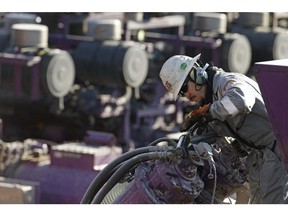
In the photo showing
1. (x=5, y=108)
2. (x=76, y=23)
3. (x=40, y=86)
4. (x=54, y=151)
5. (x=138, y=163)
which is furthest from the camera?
(x=76, y=23)

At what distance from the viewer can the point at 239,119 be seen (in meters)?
7.59

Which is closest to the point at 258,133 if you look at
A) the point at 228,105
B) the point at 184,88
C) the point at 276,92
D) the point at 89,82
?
the point at 228,105

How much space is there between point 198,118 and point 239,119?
0.98ft

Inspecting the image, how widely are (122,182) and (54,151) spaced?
4761 millimetres

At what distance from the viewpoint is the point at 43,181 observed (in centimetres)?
1229

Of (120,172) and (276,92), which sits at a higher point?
(276,92)

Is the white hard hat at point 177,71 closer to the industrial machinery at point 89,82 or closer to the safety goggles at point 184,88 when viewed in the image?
the safety goggles at point 184,88

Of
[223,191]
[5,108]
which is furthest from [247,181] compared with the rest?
[5,108]

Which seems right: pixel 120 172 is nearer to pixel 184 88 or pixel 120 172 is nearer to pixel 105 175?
pixel 105 175

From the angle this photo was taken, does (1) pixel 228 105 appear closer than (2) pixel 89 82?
Yes

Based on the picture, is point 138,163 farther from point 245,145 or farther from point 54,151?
point 54,151

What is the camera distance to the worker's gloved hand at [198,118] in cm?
745

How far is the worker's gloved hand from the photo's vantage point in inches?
293

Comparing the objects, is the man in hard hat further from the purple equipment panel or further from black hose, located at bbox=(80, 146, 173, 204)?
the purple equipment panel
